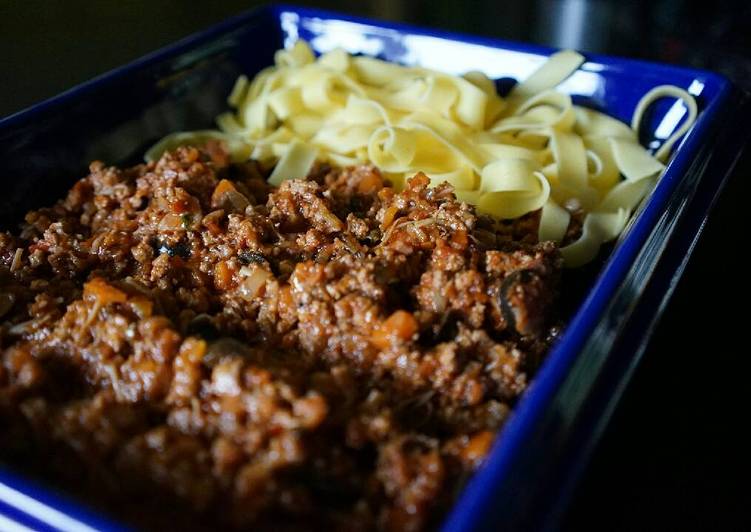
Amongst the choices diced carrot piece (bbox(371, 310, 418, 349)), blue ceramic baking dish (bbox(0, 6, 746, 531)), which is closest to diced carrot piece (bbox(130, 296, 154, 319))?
blue ceramic baking dish (bbox(0, 6, 746, 531))

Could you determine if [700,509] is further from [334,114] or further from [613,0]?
[613,0]

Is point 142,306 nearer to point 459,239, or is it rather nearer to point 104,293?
point 104,293

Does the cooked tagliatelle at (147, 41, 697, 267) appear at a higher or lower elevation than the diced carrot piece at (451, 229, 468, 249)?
lower

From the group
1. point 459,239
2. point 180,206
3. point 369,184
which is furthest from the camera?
point 369,184

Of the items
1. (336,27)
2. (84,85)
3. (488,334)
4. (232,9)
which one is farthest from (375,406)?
(232,9)

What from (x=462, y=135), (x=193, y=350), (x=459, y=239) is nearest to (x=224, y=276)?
(x=193, y=350)

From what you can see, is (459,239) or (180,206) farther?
(180,206)

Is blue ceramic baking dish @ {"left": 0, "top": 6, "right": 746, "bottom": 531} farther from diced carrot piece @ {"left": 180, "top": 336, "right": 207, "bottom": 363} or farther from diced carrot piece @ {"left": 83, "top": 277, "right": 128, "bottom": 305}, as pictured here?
diced carrot piece @ {"left": 83, "top": 277, "right": 128, "bottom": 305}
